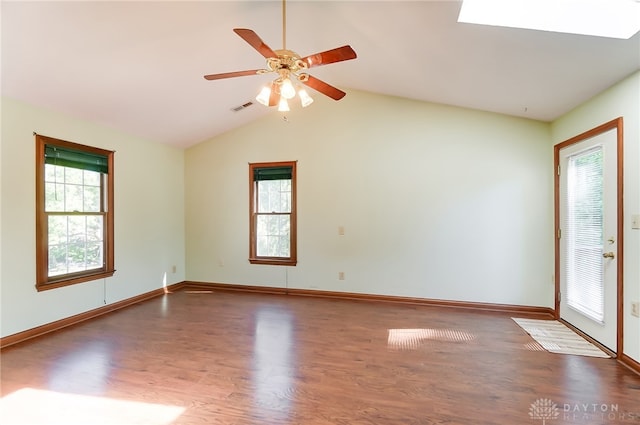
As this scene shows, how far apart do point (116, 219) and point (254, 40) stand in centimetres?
343

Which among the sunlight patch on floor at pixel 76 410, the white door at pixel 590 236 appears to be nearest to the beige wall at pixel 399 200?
the white door at pixel 590 236

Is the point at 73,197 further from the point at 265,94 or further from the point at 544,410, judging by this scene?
the point at 544,410

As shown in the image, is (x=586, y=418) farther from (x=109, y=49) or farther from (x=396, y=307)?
(x=109, y=49)

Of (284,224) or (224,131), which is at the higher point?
(224,131)

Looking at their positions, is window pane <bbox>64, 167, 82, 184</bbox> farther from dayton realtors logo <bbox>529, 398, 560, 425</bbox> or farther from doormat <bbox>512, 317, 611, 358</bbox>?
doormat <bbox>512, 317, 611, 358</bbox>

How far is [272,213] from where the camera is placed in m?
5.10

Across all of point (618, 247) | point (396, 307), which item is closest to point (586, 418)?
point (618, 247)

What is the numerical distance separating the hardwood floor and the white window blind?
0.69 meters

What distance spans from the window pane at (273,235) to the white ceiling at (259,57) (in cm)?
203

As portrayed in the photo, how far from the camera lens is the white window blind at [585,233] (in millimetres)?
3016

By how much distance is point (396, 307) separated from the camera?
427 centimetres

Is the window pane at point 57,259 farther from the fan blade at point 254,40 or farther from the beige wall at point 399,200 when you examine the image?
the fan blade at point 254,40

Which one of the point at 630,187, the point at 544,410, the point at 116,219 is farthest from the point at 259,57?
the point at 544,410

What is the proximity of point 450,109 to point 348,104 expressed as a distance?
1.42 meters
